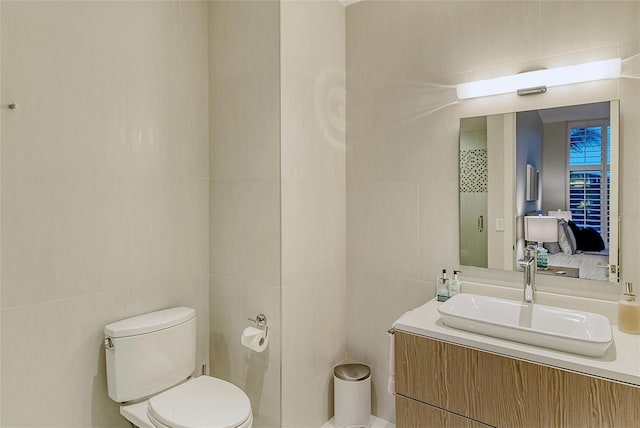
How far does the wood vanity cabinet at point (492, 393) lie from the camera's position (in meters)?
1.15

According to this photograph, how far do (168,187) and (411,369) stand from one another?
4.59 ft

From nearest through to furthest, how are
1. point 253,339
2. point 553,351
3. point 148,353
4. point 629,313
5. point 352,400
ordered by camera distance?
1. point 553,351
2. point 629,313
3. point 148,353
4. point 253,339
5. point 352,400

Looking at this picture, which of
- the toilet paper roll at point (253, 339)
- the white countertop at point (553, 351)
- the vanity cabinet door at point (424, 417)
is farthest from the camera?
the toilet paper roll at point (253, 339)

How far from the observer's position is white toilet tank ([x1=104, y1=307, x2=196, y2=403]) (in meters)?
1.57

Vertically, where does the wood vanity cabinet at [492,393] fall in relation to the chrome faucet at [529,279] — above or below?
below

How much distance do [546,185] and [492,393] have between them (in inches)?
36.3

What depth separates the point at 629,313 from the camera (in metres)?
1.42

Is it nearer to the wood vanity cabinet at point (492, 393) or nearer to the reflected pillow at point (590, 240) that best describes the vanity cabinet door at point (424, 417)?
the wood vanity cabinet at point (492, 393)

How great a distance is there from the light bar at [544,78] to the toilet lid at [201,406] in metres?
1.72

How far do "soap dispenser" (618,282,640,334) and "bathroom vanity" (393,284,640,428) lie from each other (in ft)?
0.12

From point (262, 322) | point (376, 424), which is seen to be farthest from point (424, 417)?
point (262, 322)

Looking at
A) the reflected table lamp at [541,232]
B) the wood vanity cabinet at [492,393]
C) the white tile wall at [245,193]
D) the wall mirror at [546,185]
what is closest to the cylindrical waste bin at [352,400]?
the white tile wall at [245,193]

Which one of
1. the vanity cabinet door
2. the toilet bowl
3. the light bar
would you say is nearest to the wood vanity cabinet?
the vanity cabinet door

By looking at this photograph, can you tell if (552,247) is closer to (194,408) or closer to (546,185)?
(546,185)
